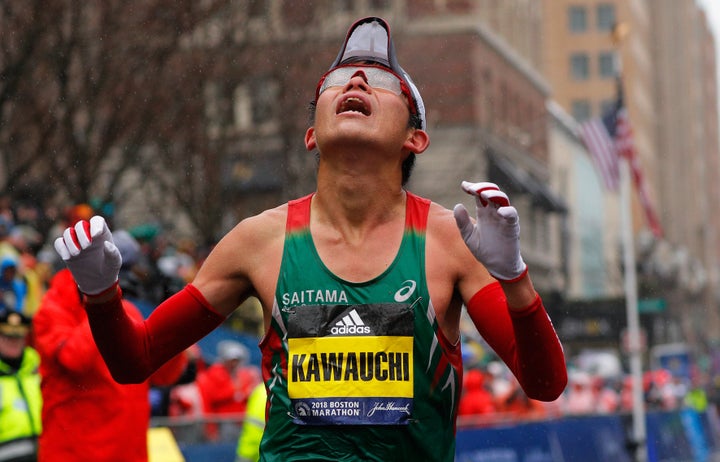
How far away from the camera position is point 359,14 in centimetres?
2769

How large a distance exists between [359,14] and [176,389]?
48.2 feet

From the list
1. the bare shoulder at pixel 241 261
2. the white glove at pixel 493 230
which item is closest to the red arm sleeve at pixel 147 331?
the bare shoulder at pixel 241 261

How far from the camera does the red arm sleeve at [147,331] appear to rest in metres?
4.26

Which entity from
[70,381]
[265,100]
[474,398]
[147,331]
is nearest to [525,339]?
[147,331]

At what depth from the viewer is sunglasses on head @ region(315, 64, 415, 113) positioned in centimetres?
464

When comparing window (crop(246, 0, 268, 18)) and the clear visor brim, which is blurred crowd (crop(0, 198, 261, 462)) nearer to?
the clear visor brim

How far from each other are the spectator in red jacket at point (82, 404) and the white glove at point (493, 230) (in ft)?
10.7

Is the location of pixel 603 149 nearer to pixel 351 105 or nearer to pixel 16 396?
pixel 16 396

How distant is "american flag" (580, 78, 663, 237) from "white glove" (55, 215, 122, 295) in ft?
62.1

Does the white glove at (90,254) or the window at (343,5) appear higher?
the window at (343,5)

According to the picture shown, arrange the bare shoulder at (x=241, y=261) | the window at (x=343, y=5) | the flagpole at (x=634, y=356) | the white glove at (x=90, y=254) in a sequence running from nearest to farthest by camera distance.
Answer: the white glove at (x=90, y=254) → the bare shoulder at (x=241, y=261) → the flagpole at (x=634, y=356) → the window at (x=343, y=5)

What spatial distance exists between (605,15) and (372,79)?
91508 mm

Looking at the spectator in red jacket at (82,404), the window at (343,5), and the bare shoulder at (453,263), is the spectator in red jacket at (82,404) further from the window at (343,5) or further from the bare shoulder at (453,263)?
the window at (343,5)

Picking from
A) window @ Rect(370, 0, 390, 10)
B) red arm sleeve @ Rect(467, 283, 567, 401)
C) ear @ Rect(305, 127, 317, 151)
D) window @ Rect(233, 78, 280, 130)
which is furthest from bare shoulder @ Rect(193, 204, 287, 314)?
window @ Rect(370, 0, 390, 10)
